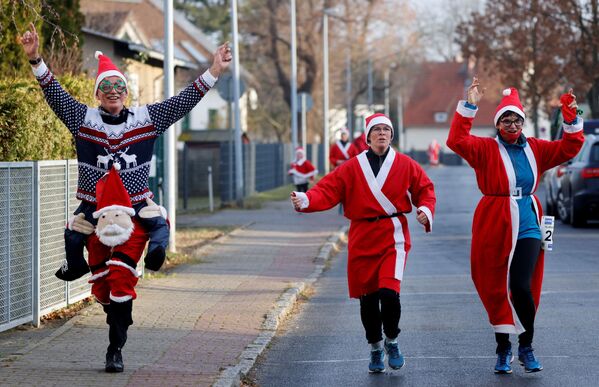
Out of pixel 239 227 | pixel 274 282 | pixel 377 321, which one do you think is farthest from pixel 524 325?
pixel 239 227

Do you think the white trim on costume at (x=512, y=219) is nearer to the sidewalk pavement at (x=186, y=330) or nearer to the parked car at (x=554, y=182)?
the sidewalk pavement at (x=186, y=330)

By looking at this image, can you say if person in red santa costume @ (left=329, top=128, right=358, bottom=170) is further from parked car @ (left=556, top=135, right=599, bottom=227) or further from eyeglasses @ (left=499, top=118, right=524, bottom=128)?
eyeglasses @ (left=499, top=118, right=524, bottom=128)

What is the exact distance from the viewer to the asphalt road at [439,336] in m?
9.06

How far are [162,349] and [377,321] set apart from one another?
1698mm

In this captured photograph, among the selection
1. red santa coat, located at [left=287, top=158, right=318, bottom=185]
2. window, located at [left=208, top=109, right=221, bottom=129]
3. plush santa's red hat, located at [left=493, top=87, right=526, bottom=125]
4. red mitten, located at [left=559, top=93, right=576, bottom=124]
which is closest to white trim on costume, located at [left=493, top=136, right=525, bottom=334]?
plush santa's red hat, located at [left=493, top=87, right=526, bottom=125]

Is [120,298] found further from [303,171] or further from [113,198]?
[303,171]

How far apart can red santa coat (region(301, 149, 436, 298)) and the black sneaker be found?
1.65 meters

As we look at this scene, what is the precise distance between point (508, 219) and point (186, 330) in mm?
3230

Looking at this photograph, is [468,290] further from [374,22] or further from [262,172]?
[374,22]

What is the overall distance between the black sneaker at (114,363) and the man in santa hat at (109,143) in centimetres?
63

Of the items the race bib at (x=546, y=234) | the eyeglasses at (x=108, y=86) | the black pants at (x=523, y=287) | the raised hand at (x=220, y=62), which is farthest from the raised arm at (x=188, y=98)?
the race bib at (x=546, y=234)

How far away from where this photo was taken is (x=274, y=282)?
1512 centimetres

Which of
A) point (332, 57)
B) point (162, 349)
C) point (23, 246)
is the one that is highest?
point (332, 57)

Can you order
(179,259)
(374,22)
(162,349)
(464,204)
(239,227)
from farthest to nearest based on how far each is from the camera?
(374,22) → (464,204) → (239,227) → (179,259) → (162,349)
